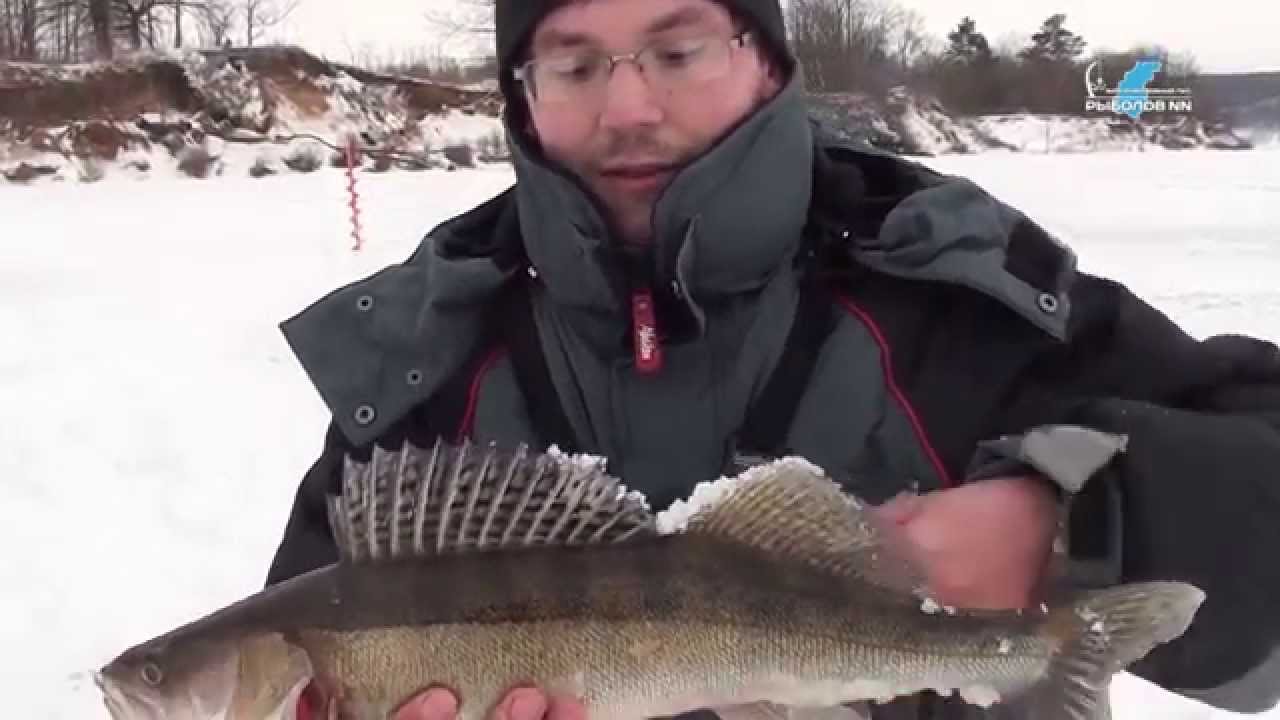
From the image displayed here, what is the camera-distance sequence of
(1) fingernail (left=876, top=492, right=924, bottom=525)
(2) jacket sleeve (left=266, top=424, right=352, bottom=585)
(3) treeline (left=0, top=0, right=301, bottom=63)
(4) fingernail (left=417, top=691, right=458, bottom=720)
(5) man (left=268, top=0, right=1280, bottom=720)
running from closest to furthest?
(4) fingernail (left=417, top=691, right=458, bottom=720)
(1) fingernail (left=876, top=492, right=924, bottom=525)
(5) man (left=268, top=0, right=1280, bottom=720)
(2) jacket sleeve (left=266, top=424, right=352, bottom=585)
(3) treeline (left=0, top=0, right=301, bottom=63)

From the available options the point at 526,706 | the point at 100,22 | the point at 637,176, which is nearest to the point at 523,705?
the point at 526,706

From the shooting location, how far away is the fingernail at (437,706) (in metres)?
1.75

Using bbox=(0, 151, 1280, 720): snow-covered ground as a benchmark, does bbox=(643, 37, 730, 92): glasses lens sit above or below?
above

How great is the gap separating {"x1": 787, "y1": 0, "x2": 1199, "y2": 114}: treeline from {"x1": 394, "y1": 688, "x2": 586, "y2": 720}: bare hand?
3480 centimetres

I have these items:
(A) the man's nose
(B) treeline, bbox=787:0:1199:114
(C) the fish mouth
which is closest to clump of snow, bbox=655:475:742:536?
(A) the man's nose

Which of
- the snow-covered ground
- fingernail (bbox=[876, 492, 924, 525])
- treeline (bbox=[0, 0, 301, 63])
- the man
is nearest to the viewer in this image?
fingernail (bbox=[876, 492, 924, 525])

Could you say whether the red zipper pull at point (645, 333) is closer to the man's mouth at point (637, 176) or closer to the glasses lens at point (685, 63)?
the man's mouth at point (637, 176)

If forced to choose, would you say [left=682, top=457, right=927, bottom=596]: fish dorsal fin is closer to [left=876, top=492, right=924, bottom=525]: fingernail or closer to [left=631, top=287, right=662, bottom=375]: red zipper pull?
[left=876, top=492, right=924, bottom=525]: fingernail

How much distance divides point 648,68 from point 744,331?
47 centimetres

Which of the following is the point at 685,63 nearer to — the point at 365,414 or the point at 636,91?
the point at 636,91

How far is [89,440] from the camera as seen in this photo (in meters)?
7.16

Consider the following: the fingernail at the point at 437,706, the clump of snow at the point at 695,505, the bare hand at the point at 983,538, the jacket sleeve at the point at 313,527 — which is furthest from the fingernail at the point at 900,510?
the jacket sleeve at the point at 313,527

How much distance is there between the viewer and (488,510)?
188 cm

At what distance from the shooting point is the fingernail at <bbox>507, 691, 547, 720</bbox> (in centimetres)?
175
